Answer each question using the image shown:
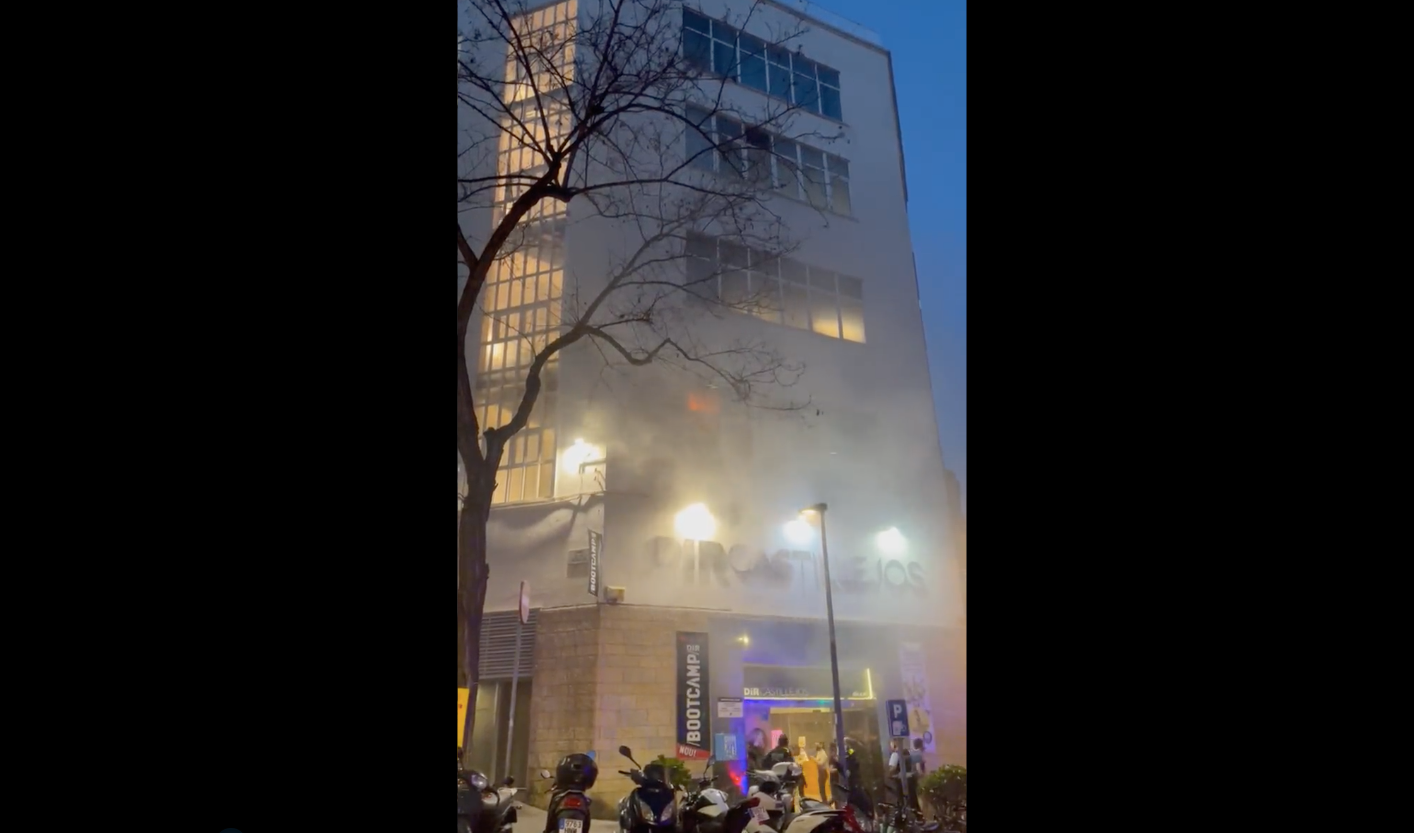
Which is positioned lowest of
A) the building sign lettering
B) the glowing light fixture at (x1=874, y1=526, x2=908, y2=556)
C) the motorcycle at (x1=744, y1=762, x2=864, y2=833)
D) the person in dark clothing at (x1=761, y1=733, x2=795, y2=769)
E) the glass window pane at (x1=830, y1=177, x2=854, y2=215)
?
the motorcycle at (x1=744, y1=762, x2=864, y2=833)

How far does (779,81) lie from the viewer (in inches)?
112

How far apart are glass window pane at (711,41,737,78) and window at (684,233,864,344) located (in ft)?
1.86

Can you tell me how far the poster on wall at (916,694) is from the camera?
2.53m

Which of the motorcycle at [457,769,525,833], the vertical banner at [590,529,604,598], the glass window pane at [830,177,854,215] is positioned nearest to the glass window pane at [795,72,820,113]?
the glass window pane at [830,177,854,215]

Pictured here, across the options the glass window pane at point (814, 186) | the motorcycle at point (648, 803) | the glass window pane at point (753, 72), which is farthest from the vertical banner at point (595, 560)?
the glass window pane at point (753, 72)

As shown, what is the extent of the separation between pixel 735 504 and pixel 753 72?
1.46 metres

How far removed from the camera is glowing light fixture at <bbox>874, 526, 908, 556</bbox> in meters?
2.67

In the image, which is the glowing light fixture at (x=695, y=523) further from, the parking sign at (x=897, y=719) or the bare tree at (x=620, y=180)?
the parking sign at (x=897, y=719)

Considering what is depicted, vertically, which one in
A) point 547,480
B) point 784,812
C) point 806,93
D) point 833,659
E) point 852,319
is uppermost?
point 806,93

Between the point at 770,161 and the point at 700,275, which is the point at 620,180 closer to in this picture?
the point at 700,275

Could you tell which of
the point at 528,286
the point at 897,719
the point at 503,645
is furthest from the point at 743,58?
the point at 897,719

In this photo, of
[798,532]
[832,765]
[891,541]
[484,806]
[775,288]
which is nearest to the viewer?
[484,806]

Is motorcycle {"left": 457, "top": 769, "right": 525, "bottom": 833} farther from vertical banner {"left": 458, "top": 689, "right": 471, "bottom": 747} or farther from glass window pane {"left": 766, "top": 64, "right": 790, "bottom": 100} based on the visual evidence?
glass window pane {"left": 766, "top": 64, "right": 790, "bottom": 100}
